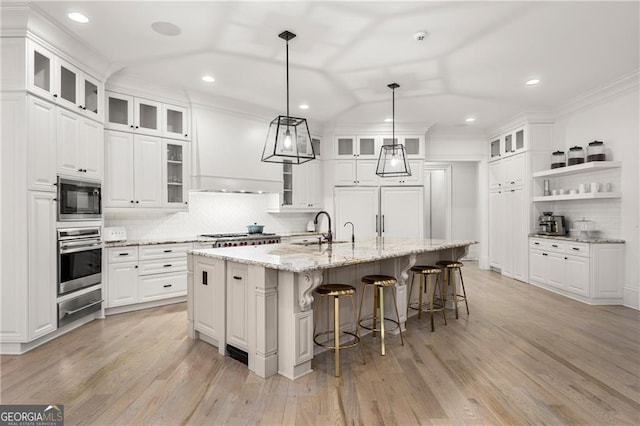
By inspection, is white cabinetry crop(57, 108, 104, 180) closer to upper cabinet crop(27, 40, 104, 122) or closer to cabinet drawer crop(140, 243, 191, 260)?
upper cabinet crop(27, 40, 104, 122)

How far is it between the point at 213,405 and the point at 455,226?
7979 mm

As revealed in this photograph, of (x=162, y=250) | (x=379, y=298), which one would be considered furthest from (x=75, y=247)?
(x=379, y=298)

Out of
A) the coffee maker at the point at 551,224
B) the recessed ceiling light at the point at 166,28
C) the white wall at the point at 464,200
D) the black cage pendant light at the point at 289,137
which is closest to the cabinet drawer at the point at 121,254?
the black cage pendant light at the point at 289,137

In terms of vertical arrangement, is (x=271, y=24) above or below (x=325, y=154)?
above

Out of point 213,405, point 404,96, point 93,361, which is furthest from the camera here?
point 404,96

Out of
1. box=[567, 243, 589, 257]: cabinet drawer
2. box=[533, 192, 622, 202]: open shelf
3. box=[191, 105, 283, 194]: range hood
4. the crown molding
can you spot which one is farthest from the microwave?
the crown molding

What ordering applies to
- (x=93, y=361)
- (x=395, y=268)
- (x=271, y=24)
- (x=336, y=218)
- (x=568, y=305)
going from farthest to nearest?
(x=336, y=218) < (x=568, y=305) < (x=395, y=268) < (x=271, y=24) < (x=93, y=361)

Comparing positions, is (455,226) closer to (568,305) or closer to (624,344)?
(568,305)

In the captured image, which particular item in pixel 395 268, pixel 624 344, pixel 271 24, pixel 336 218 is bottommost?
pixel 624 344

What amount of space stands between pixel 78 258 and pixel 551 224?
22.2 ft

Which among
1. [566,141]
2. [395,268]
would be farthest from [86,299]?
[566,141]

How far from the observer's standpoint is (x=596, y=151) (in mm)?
5098

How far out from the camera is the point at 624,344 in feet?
11.1

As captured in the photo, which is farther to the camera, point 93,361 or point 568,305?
point 568,305
